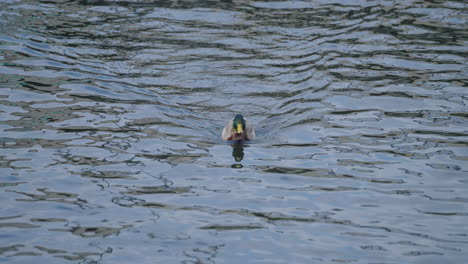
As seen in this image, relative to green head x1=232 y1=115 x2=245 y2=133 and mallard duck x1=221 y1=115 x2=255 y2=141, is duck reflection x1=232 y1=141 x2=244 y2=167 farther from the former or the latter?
green head x1=232 y1=115 x2=245 y2=133

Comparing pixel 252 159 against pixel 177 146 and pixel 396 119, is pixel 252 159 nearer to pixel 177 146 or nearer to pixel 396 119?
pixel 177 146

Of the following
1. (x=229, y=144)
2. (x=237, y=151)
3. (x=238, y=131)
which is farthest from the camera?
(x=229, y=144)

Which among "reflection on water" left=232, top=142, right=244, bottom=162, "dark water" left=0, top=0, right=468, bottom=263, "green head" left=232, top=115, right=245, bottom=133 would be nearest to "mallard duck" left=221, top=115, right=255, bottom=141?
"green head" left=232, top=115, right=245, bottom=133

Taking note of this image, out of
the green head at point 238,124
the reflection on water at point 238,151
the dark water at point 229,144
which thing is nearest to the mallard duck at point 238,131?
the green head at point 238,124

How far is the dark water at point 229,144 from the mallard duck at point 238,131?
0.79 feet

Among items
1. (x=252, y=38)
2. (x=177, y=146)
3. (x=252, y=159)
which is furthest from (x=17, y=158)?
(x=252, y=38)

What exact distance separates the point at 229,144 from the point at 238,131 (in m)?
0.30

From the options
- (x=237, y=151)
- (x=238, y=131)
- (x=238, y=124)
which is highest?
(x=238, y=124)

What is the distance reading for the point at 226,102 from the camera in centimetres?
1461

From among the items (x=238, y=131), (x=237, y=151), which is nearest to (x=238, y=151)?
(x=237, y=151)

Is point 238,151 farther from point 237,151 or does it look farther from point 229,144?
point 229,144

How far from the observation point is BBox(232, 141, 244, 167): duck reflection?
11.6 m

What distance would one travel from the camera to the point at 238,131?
12312 millimetres

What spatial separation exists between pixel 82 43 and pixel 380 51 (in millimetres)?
6983
